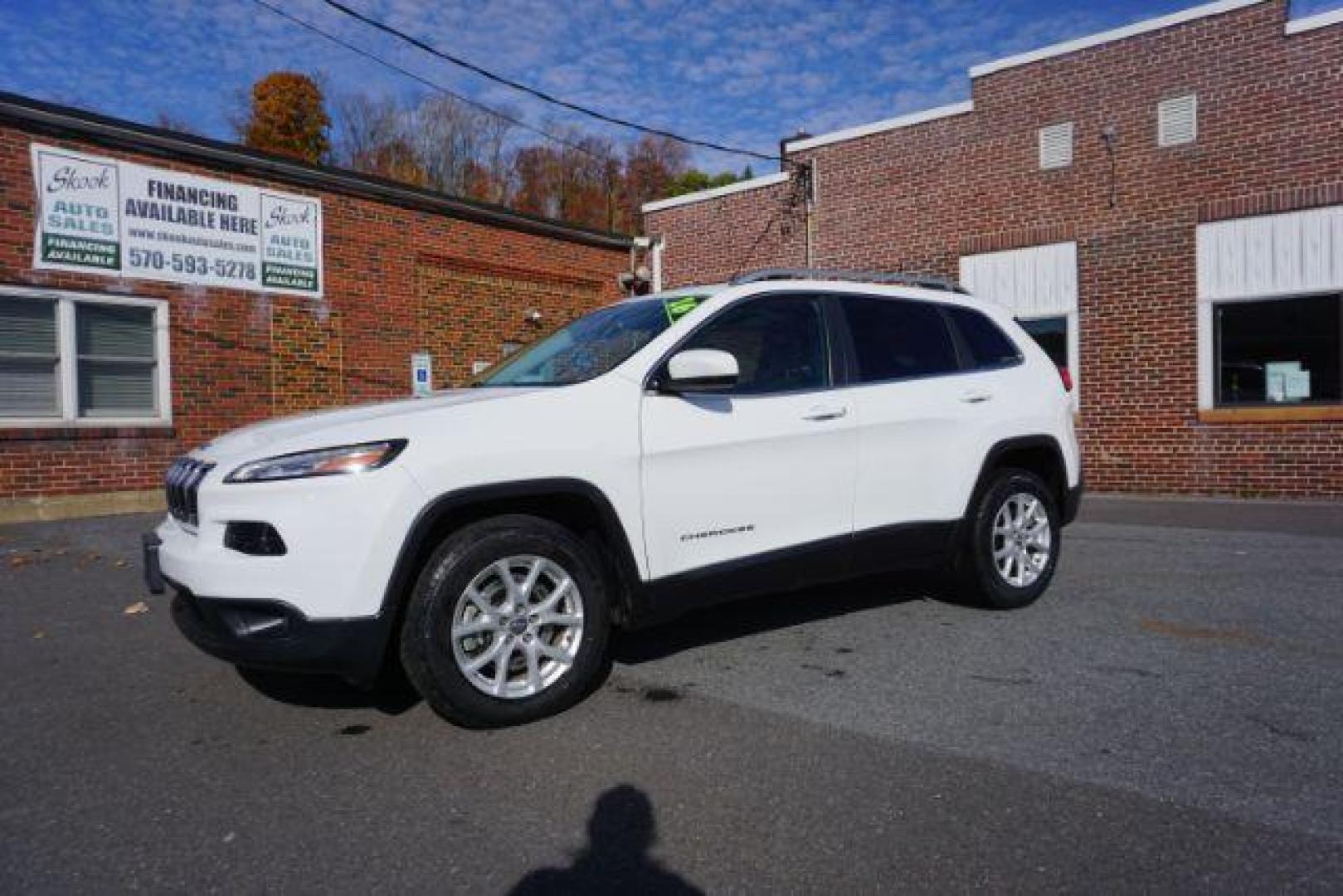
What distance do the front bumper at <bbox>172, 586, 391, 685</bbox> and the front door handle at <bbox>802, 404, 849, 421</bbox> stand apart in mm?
2096

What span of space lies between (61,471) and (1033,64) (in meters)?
12.8

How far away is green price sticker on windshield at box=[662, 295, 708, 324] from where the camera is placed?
4.19m

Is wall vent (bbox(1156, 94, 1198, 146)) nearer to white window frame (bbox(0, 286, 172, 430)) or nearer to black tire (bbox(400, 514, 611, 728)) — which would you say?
black tire (bbox(400, 514, 611, 728))

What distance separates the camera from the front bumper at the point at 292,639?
123 inches

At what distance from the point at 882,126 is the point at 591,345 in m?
10.9

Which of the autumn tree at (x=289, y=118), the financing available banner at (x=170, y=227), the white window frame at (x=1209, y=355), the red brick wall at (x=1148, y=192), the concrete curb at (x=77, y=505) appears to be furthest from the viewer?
the autumn tree at (x=289, y=118)

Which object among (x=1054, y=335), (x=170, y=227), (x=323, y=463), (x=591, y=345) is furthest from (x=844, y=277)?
(x=170, y=227)

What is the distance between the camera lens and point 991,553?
5062 millimetres

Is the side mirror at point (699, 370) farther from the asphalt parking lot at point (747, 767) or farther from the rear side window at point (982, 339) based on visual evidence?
the rear side window at point (982, 339)

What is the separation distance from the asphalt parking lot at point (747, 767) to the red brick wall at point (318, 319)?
5891 millimetres

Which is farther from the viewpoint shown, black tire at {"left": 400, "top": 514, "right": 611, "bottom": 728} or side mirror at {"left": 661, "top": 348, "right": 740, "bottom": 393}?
side mirror at {"left": 661, "top": 348, "right": 740, "bottom": 393}

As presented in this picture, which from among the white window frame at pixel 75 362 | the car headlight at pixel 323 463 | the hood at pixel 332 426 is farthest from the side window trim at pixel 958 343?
the white window frame at pixel 75 362

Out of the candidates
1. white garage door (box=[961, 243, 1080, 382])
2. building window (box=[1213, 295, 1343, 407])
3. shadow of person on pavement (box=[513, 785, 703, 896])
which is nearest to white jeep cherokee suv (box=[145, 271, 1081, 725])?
shadow of person on pavement (box=[513, 785, 703, 896])

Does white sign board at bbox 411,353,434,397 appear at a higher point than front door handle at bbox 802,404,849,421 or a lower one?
higher
